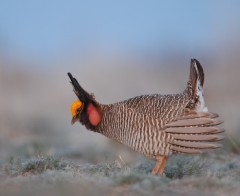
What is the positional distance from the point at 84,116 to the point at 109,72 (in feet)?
118

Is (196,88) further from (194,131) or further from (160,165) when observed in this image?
(160,165)

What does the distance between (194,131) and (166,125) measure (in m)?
0.33

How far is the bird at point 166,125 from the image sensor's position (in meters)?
7.57

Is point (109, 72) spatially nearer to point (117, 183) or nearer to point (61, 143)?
point (61, 143)

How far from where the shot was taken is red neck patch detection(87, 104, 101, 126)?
830 centimetres

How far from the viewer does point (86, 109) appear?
27.8 feet

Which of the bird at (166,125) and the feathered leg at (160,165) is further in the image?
the feathered leg at (160,165)

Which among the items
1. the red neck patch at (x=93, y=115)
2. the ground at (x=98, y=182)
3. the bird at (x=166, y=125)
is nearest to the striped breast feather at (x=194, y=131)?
the bird at (x=166, y=125)

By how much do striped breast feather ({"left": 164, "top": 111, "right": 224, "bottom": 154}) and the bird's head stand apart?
114 cm

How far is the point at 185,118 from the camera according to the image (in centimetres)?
764

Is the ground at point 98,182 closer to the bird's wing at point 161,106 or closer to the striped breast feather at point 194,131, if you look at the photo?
the striped breast feather at point 194,131

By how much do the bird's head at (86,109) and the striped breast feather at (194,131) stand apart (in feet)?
3.75

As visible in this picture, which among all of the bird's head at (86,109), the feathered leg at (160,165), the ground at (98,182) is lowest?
the ground at (98,182)

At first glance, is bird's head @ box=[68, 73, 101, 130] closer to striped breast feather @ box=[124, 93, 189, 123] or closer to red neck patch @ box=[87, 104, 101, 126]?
red neck patch @ box=[87, 104, 101, 126]
